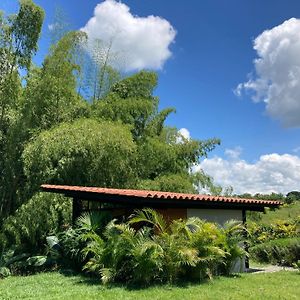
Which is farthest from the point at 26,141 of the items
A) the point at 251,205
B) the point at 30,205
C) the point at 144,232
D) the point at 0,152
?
the point at 251,205

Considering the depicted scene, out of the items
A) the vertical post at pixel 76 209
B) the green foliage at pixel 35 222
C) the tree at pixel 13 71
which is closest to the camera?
the green foliage at pixel 35 222

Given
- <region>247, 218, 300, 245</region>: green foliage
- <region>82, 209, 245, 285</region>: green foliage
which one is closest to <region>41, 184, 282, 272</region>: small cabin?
<region>82, 209, 245, 285</region>: green foliage

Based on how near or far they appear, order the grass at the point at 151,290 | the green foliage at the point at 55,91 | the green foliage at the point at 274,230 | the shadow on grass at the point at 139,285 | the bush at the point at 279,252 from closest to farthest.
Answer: the grass at the point at 151,290
the shadow on grass at the point at 139,285
the green foliage at the point at 55,91
the bush at the point at 279,252
the green foliage at the point at 274,230

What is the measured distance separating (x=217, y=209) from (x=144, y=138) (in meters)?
5.58

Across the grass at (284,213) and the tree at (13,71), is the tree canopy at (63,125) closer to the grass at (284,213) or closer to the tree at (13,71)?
the tree at (13,71)

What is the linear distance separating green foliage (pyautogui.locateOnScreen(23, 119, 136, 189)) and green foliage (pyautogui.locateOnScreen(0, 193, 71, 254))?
2.36 ft

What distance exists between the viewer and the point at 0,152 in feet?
47.4

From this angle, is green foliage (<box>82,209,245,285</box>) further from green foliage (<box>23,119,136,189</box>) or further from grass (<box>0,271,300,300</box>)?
green foliage (<box>23,119,136,189</box>)

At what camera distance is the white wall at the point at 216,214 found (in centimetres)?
1149

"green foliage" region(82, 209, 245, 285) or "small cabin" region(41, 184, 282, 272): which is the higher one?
"small cabin" region(41, 184, 282, 272)

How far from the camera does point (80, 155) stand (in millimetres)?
13000

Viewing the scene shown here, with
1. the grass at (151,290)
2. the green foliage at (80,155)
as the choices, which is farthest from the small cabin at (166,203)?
the grass at (151,290)

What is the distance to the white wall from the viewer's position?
1149cm

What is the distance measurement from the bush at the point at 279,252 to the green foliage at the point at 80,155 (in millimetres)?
5876
